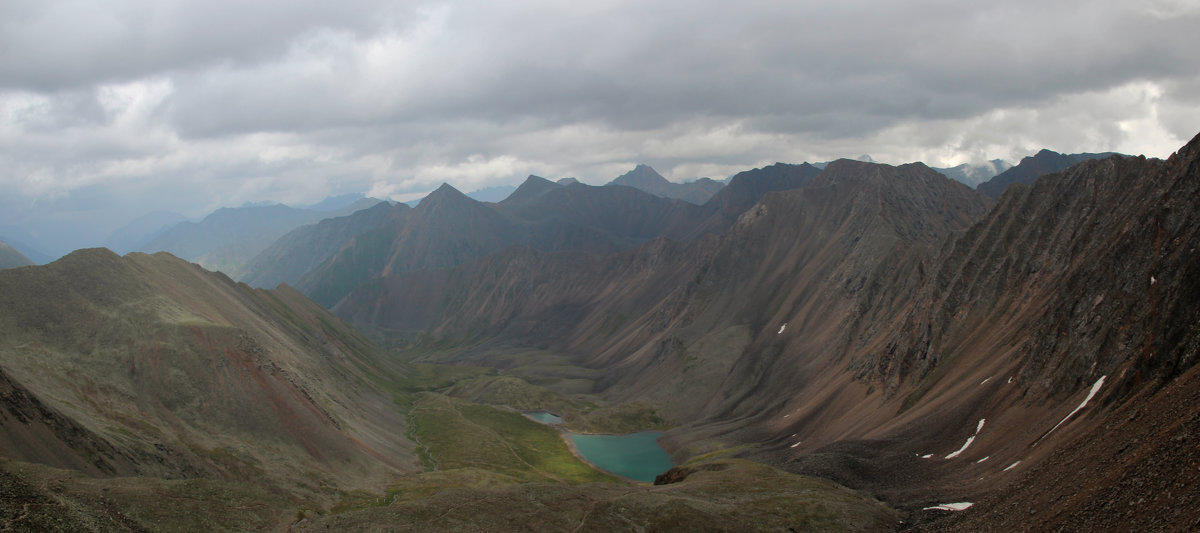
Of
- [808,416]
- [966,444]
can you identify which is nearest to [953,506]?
[966,444]

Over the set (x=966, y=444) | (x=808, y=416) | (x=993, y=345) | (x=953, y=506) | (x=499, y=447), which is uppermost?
(x=993, y=345)

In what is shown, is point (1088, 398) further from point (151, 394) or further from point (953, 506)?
point (151, 394)

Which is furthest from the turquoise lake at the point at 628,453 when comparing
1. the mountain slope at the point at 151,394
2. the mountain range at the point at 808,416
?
the mountain slope at the point at 151,394

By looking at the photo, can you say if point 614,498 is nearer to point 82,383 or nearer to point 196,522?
point 196,522

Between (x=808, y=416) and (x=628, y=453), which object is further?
(x=628, y=453)

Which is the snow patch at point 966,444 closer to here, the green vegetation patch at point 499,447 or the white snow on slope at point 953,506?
the white snow on slope at point 953,506

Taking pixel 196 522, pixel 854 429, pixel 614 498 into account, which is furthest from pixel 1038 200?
pixel 196 522

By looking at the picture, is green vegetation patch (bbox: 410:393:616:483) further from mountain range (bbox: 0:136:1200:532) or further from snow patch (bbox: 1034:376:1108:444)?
snow patch (bbox: 1034:376:1108:444)
